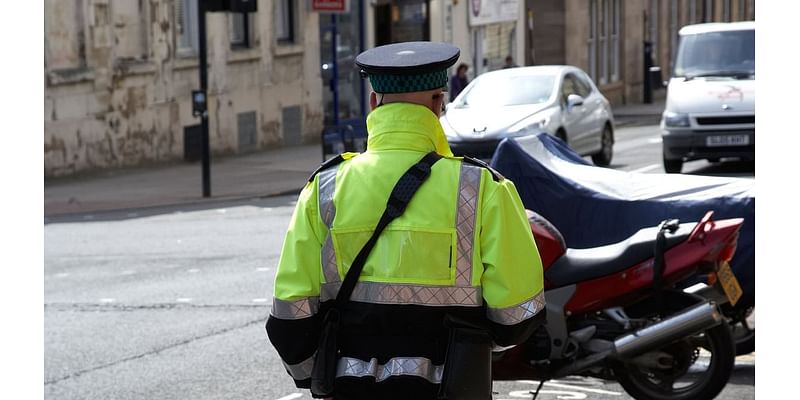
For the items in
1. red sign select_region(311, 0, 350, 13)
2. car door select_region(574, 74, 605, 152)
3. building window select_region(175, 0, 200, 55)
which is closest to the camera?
car door select_region(574, 74, 605, 152)

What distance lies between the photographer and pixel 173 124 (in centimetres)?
2541

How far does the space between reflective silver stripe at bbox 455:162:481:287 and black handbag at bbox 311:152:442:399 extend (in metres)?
0.12

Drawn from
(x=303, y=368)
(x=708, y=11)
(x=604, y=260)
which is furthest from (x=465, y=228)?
(x=708, y=11)

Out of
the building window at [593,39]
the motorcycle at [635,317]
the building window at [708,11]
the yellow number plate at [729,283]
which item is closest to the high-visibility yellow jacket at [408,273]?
the motorcycle at [635,317]

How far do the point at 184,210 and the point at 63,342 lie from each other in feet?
30.3

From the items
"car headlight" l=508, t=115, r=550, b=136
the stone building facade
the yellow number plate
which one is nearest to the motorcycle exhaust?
the yellow number plate

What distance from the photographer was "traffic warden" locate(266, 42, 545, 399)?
3.88 metres

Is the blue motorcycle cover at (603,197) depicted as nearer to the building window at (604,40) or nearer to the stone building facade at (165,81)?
the stone building facade at (165,81)

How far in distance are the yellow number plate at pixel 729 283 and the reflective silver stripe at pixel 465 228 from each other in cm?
304

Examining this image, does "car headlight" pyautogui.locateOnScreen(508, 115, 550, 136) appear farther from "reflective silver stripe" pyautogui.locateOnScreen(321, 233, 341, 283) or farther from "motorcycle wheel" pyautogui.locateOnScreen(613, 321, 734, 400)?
"reflective silver stripe" pyautogui.locateOnScreen(321, 233, 341, 283)

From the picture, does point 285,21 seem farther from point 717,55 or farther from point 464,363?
point 464,363

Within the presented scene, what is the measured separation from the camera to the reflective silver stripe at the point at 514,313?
3879 millimetres

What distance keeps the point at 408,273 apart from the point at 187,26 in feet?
76.0

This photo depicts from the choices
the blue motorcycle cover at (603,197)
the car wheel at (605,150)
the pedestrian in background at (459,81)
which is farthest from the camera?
the pedestrian in background at (459,81)
